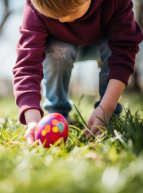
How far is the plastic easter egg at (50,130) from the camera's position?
1.18 metres

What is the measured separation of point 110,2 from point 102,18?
0.36ft

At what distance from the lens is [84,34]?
1.71 meters

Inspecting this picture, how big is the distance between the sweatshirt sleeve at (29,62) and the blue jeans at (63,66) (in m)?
0.18

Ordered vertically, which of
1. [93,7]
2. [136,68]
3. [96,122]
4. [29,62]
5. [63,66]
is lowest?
[136,68]

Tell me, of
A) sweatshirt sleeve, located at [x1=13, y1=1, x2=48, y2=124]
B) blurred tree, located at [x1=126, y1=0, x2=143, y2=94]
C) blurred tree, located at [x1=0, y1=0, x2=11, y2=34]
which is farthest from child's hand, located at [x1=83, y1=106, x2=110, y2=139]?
blurred tree, located at [x1=0, y1=0, x2=11, y2=34]

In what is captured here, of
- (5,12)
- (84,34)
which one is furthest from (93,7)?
(5,12)

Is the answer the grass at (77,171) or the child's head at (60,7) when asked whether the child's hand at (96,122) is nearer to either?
the grass at (77,171)

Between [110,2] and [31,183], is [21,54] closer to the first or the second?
[110,2]

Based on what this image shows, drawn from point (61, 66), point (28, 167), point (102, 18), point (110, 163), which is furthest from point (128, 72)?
point (28, 167)

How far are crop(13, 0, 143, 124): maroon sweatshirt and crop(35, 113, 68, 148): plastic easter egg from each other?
0.28 meters

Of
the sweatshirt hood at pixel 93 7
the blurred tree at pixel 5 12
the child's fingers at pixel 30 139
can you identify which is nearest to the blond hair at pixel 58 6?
the sweatshirt hood at pixel 93 7

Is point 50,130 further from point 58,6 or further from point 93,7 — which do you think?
point 93,7

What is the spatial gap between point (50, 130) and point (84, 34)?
798 mm

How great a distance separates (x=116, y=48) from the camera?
5.49 ft
